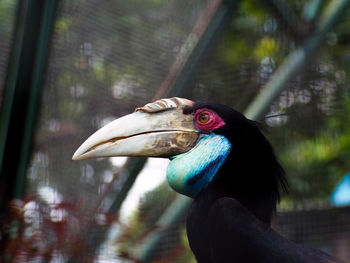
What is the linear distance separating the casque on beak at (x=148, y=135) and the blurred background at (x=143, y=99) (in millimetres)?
240

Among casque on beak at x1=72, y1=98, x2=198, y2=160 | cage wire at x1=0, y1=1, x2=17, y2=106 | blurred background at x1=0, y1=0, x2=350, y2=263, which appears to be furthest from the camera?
cage wire at x1=0, y1=1, x2=17, y2=106

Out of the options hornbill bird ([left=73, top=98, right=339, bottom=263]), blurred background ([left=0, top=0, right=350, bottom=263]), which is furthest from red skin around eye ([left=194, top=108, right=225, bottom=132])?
blurred background ([left=0, top=0, right=350, bottom=263])

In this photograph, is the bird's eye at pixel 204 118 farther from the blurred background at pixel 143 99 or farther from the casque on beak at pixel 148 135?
the blurred background at pixel 143 99

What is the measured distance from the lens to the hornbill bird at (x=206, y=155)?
35.0 inches

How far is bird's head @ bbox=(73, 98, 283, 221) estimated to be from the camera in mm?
901

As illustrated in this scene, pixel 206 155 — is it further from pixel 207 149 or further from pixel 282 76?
pixel 282 76

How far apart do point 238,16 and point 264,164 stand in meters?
0.51

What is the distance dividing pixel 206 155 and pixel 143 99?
1.58 feet

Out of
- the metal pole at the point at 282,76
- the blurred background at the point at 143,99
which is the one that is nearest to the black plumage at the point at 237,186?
the blurred background at the point at 143,99

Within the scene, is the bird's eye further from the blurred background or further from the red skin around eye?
the blurred background

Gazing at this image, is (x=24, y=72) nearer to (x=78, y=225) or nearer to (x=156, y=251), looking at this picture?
(x=78, y=225)

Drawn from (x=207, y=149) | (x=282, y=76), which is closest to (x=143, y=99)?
(x=282, y=76)

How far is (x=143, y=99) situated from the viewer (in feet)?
4.45

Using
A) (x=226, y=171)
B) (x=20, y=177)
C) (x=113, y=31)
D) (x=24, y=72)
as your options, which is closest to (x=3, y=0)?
(x=24, y=72)
